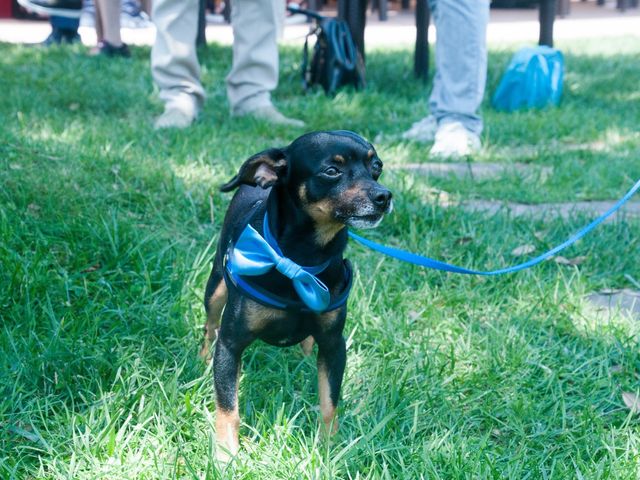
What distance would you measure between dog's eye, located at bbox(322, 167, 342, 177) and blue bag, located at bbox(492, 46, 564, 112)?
4719mm

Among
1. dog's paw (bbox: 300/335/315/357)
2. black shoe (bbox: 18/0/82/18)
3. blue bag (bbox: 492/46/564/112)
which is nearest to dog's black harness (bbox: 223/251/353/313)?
A: dog's paw (bbox: 300/335/315/357)

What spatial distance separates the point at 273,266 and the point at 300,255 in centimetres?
9

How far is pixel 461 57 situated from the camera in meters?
5.13

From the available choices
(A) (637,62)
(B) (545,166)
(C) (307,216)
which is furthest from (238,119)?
(A) (637,62)

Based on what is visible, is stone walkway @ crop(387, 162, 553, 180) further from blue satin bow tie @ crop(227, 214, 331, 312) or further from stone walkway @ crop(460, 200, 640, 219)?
blue satin bow tie @ crop(227, 214, 331, 312)

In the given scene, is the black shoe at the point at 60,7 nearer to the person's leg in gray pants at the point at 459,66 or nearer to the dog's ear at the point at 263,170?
the person's leg in gray pants at the point at 459,66

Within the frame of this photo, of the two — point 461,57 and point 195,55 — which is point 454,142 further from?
point 195,55

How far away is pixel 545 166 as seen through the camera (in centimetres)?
490

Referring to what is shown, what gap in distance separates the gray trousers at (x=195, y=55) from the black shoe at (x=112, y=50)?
2621 mm

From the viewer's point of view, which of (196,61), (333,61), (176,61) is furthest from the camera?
(333,61)

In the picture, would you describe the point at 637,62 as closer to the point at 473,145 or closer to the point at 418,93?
the point at 418,93

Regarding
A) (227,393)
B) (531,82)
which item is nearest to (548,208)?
(227,393)

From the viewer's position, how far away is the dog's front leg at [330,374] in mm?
2250

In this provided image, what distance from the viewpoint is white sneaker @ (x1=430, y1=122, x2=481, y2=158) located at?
492cm
